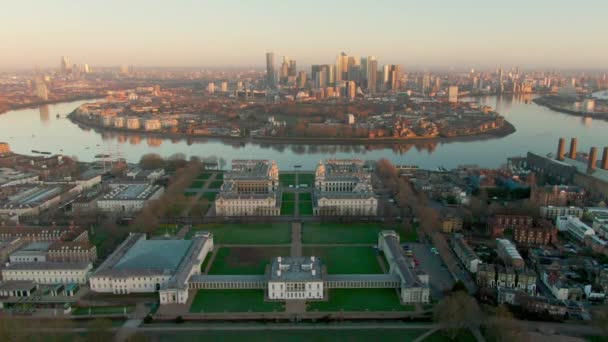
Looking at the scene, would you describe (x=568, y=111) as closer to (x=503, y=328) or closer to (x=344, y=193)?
(x=344, y=193)

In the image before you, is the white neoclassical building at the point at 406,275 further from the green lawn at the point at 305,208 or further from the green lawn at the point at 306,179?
the green lawn at the point at 306,179

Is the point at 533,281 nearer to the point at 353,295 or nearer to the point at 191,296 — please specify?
the point at 353,295

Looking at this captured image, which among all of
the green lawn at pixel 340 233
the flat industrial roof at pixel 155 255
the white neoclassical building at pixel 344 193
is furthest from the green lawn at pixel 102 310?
the white neoclassical building at pixel 344 193

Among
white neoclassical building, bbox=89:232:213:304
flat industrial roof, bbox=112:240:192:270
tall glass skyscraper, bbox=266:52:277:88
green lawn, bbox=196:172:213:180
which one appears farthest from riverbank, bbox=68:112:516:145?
tall glass skyscraper, bbox=266:52:277:88

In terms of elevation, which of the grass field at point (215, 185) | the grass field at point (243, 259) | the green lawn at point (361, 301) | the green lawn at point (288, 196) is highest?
the grass field at point (215, 185)

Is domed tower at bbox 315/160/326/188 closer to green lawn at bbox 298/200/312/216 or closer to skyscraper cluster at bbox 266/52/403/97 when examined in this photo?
green lawn at bbox 298/200/312/216

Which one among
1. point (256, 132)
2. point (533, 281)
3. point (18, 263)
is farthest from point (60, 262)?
point (256, 132)
